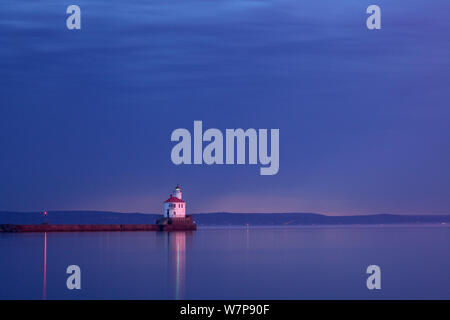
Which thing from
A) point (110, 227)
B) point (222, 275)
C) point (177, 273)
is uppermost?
point (110, 227)

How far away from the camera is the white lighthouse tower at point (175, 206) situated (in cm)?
9062

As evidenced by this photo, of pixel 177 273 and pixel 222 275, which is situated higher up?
pixel 177 273

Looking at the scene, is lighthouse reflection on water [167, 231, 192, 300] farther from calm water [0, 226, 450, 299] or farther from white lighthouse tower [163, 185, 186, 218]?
white lighthouse tower [163, 185, 186, 218]

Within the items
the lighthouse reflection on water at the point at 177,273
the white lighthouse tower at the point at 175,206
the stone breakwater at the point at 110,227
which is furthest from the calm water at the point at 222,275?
the stone breakwater at the point at 110,227

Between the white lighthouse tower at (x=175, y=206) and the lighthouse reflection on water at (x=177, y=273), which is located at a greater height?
the white lighthouse tower at (x=175, y=206)

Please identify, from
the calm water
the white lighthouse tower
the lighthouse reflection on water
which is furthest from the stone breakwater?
the calm water

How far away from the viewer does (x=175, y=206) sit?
90812 millimetres

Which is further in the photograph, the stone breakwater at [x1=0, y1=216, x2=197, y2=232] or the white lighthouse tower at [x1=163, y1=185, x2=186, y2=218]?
the stone breakwater at [x1=0, y1=216, x2=197, y2=232]

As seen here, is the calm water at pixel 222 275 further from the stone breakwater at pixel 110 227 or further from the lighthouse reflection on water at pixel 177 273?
the stone breakwater at pixel 110 227

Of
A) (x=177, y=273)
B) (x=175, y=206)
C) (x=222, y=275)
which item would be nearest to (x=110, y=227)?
(x=175, y=206)

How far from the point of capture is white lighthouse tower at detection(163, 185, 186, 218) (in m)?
90.6

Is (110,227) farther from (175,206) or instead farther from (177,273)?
(177,273)

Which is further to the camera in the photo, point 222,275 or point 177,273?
point 177,273
